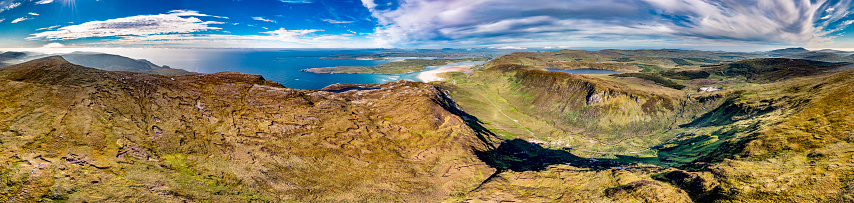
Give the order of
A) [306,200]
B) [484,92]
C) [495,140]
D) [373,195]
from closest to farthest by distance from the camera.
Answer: [306,200]
[373,195]
[495,140]
[484,92]

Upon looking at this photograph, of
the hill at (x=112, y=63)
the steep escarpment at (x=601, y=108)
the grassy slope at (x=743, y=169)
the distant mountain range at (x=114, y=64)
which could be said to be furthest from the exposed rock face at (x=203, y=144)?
the hill at (x=112, y=63)

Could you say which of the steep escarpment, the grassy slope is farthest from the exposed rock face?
the steep escarpment

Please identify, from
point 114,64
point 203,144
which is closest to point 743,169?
point 203,144

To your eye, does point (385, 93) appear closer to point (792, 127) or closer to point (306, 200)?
point (306, 200)

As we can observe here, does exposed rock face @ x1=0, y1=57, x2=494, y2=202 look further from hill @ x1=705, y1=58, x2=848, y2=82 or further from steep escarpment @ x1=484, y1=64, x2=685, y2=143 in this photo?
hill @ x1=705, y1=58, x2=848, y2=82

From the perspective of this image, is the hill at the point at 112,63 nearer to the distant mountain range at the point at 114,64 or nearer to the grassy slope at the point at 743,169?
the distant mountain range at the point at 114,64

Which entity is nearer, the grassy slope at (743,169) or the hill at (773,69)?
the grassy slope at (743,169)

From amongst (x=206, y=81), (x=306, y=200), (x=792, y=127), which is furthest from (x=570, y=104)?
(x=206, y=81)

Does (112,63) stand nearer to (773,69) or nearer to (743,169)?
(743,169)
